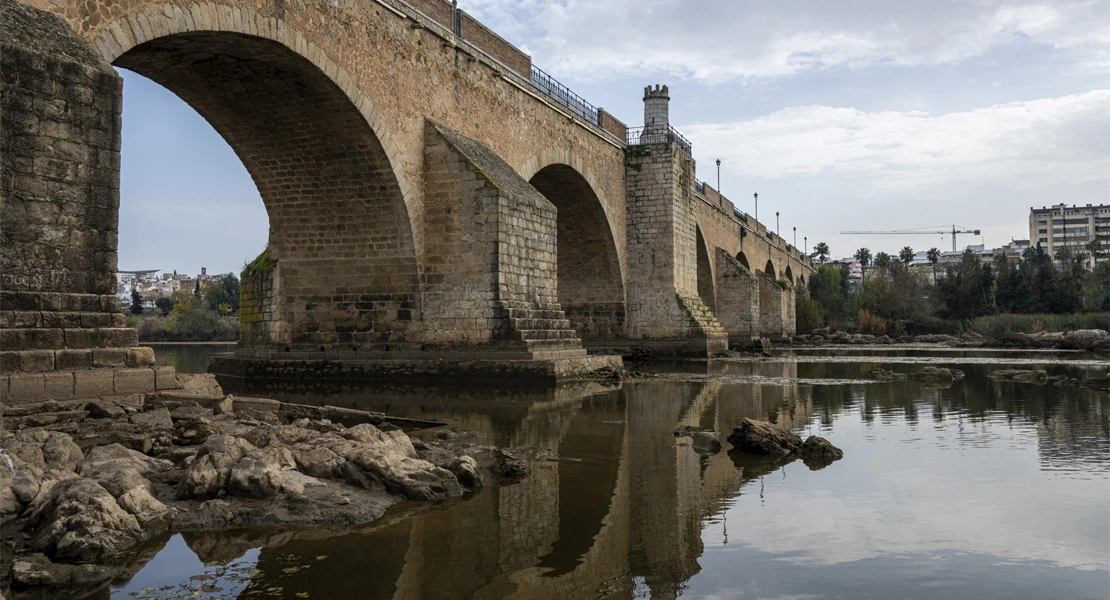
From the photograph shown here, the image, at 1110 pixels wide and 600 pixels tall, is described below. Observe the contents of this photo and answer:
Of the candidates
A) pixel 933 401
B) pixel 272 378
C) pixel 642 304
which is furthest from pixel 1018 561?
pixel 642 304

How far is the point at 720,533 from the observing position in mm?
4414

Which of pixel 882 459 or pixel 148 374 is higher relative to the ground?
pixel 148 374

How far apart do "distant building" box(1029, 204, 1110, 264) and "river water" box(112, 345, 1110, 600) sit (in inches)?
4638

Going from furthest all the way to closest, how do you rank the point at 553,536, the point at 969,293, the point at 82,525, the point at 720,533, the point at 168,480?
1. the point at 969,293
2. the point at 168,480
3. the point at 720,533
4. the point at 553,536
5. the point at 82,525

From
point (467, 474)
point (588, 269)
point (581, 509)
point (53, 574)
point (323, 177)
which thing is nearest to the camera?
point (53, 574)

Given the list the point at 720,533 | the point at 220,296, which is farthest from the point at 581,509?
the point at 220,296

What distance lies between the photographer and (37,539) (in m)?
3.84

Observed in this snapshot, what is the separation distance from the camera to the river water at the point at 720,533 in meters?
3.59

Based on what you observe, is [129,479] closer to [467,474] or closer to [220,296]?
[467,474]

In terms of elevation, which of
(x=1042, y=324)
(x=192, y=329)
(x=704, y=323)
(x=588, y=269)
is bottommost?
(x=704, y=323)

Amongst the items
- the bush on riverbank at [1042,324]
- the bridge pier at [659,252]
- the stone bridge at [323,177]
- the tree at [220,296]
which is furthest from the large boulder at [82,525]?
the tree at [220,296]

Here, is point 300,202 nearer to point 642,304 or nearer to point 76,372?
point 76,372

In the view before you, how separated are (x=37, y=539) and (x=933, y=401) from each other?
10.2 m

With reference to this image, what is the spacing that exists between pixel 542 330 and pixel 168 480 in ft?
33.1
